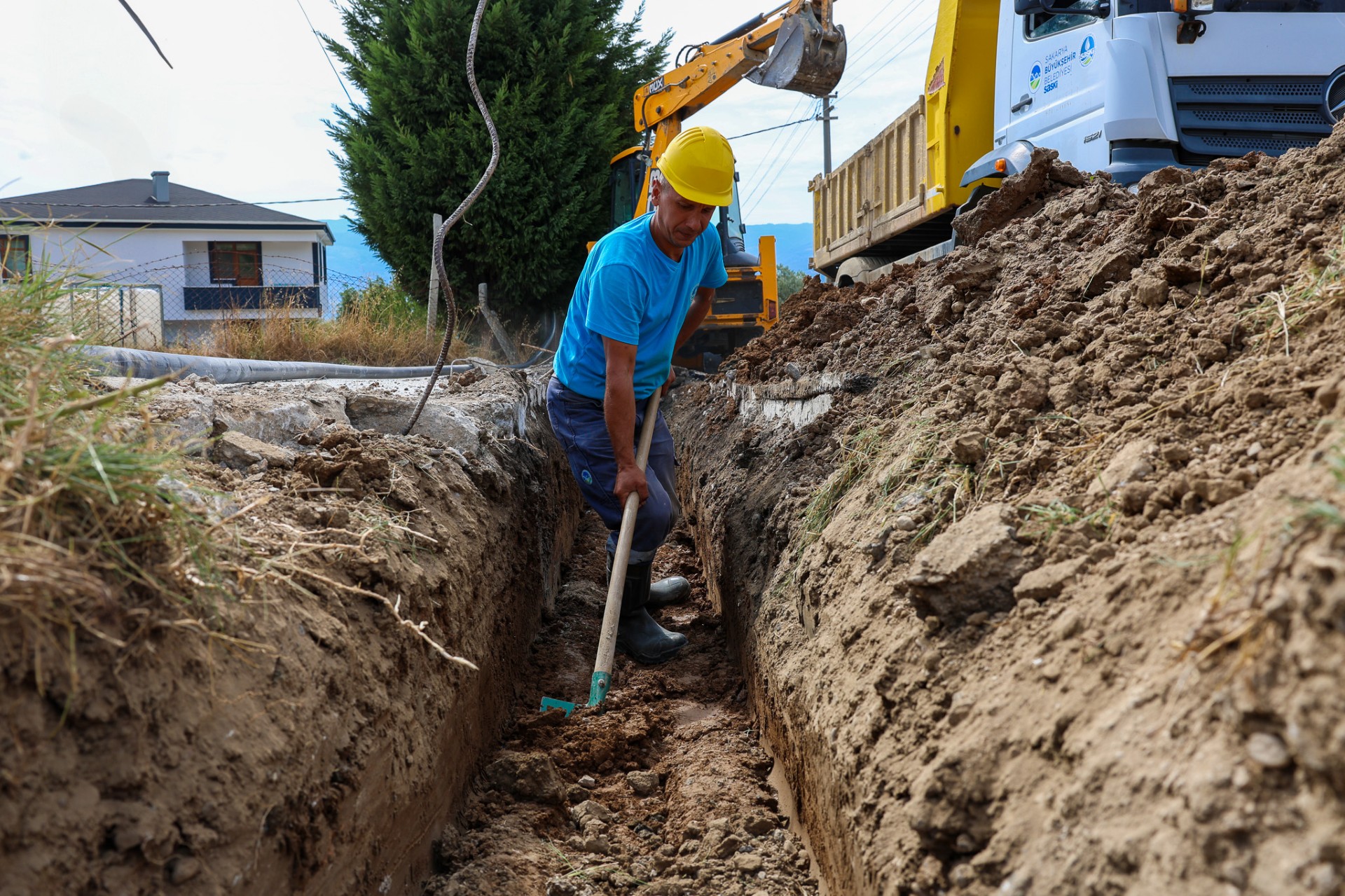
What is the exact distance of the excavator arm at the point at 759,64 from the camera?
8438 mm

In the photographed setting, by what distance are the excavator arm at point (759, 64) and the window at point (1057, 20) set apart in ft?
8.20

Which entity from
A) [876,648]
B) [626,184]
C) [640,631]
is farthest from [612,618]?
[626,184]

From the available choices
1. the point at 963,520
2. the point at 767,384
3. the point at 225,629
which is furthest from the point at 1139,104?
the point at 225,629

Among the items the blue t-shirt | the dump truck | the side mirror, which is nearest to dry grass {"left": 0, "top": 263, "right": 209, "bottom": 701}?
the blue t-shirt

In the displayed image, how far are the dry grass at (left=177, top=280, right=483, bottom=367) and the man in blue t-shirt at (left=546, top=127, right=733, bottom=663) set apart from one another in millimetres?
3723

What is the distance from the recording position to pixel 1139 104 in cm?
534

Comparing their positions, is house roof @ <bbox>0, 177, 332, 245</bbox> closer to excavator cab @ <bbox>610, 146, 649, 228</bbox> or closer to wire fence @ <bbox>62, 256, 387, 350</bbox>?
wire fence @ <bbox>62, 256, 387, 350</bbox>

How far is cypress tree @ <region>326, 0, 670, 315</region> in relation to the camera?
1310cm

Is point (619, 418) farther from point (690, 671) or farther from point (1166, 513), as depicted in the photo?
point (1166, 513)

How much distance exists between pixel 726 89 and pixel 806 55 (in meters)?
1.56

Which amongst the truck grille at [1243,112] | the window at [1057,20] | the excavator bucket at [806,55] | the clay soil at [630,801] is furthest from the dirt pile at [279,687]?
the excavator bucket at [806,55]

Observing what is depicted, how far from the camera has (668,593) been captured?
508cm

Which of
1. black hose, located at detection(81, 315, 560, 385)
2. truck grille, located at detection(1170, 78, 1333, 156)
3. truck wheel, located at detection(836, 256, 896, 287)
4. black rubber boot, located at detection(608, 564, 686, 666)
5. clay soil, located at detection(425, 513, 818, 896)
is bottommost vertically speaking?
clay soil, located at detection(425, 513, 818, 896)

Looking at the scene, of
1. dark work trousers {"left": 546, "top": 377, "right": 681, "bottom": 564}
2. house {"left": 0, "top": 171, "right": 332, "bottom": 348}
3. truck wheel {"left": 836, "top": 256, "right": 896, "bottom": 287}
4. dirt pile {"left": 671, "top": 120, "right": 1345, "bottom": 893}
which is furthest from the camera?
house {"left": 0, "top": 171, "right": 332, "bottom": 348}
